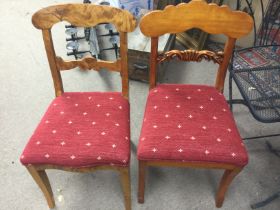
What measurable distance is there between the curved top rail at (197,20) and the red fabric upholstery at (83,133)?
357mm

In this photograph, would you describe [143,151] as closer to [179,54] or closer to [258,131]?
[179,54]

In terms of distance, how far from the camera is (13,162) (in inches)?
56.0

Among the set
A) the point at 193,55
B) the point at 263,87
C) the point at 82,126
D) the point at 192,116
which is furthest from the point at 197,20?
the point at 82,126

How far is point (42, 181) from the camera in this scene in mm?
1082

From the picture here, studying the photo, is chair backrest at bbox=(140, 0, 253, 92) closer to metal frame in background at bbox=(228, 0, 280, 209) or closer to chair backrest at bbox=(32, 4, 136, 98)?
chair backrest at bbox=(32, 4, 136, 98)

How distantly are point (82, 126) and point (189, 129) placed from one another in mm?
427

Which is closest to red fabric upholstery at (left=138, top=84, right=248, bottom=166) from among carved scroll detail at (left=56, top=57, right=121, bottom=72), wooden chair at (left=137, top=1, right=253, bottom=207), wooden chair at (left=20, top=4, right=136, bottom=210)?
wooden chair at (left=137, top=1, right=253, bottom=207)

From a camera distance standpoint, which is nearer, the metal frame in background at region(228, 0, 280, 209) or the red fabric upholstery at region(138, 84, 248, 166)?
the red fabric upholstery at region(138, 84, 248, 166)

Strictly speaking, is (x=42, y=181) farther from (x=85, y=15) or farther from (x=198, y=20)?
(x=198, y=20)

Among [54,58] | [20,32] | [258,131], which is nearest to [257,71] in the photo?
[258,131]

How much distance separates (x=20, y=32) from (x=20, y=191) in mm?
1621

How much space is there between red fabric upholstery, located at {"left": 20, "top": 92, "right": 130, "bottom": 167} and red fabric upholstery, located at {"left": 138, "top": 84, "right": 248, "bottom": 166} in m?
0.09

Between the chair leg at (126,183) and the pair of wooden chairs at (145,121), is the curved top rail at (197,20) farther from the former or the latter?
the chair leg at (126,183)

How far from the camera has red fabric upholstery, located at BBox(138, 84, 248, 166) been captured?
0.94 meters
